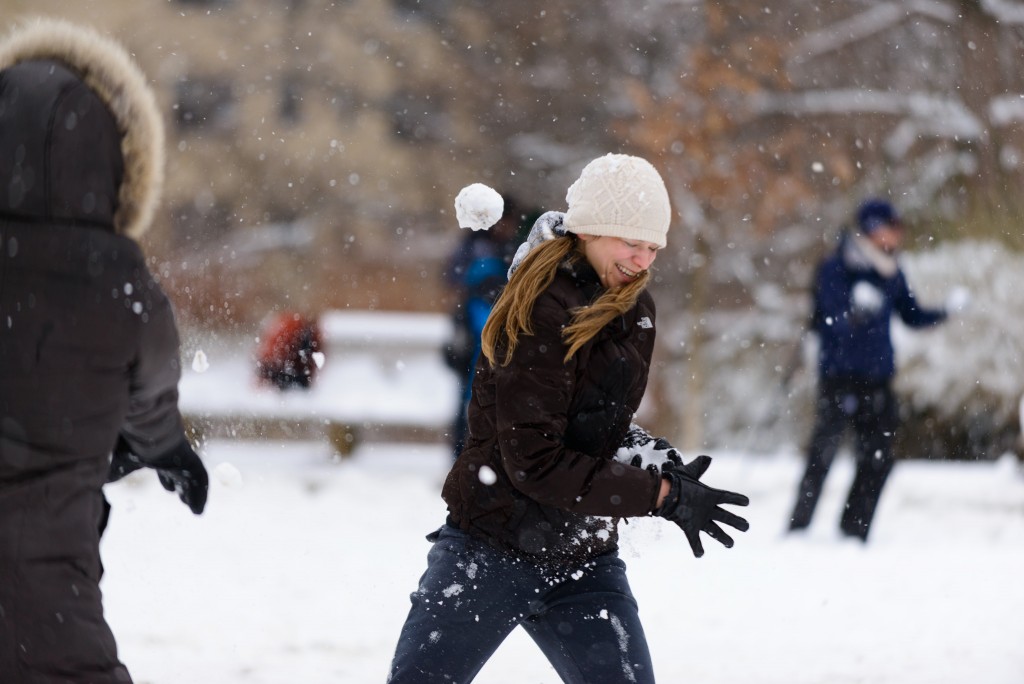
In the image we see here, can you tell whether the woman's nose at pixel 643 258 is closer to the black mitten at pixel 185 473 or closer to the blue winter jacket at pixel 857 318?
the black mitten at pixel 185 473

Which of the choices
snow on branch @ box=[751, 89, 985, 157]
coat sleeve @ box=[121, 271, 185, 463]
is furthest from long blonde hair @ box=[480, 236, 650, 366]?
snow on branch @ box=[751, 89, 985, 157]

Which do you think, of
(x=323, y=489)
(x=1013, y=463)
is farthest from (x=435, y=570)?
(x=1013, y=463)

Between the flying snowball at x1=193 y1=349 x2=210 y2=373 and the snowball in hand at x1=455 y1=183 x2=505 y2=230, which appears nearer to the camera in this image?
the snowball in hand at x1=455 y1=183 x2=505 y2=230

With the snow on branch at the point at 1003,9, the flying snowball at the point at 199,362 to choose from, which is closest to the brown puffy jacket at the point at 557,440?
the flying snowball at the point at 199,362

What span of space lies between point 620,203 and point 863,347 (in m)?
3.88

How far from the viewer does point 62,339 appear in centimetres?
184

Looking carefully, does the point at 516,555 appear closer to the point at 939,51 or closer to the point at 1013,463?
the point at 1013,463

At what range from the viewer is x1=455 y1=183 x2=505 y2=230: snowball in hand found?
2.58m

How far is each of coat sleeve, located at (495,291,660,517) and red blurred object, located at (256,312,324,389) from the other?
24.1 ft

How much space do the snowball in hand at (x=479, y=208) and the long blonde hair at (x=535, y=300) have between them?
1.11 ft

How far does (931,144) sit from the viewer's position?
11.3m

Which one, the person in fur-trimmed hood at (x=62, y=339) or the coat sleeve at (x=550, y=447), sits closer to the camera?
the person in fur-trimmed hood at (x=62, y=339)

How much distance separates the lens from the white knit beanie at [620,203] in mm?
2242

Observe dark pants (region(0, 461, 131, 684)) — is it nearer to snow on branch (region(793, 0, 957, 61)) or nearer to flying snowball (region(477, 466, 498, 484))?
flying snowball (region(477, 466, 498, 484))
